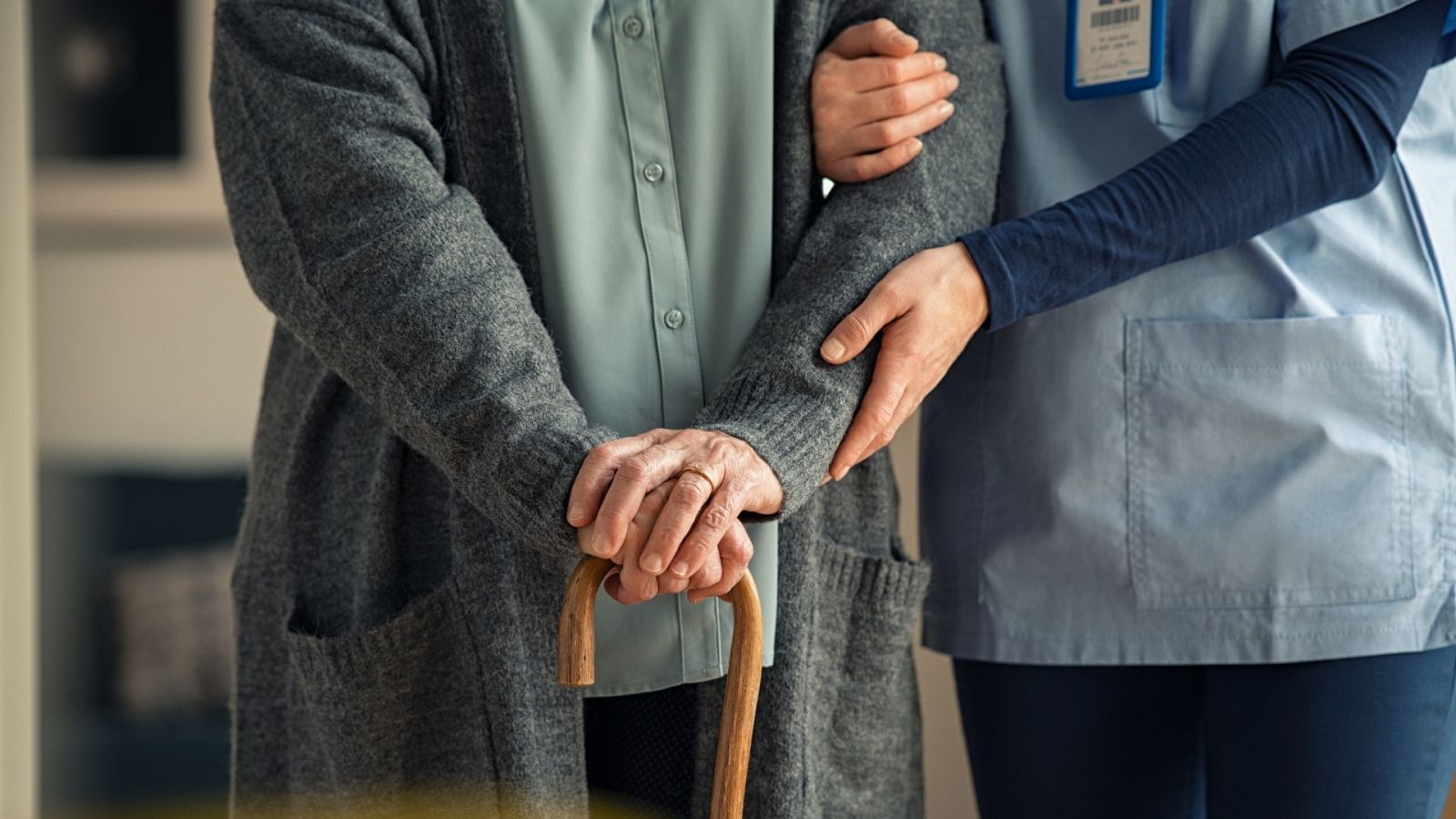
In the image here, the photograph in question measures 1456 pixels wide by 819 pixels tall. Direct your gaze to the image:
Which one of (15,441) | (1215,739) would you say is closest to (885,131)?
(1215,739)

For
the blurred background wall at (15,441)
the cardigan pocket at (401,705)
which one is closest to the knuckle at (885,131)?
the cardigan pocket at (401,705)

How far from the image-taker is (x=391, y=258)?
951mm

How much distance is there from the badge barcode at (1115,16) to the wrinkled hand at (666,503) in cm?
48

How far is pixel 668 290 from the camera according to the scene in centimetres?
104

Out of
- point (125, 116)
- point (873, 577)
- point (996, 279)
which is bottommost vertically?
point (873, 577)

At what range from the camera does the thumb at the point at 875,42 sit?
1056 millimetres

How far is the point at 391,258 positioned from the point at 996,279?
0.43 m

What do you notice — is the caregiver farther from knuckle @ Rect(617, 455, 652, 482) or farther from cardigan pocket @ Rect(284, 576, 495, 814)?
cardigan pocket @ Rect(284, 576, 495, 814)

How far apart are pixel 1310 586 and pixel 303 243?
78 centimetres

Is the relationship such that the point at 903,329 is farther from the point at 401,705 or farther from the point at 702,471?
the point at 401,705

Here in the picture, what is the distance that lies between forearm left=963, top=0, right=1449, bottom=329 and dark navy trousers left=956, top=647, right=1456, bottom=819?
335mm

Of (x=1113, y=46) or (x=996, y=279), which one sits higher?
(x=1113, y=46)

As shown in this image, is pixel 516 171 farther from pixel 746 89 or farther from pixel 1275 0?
pixel 1275 0

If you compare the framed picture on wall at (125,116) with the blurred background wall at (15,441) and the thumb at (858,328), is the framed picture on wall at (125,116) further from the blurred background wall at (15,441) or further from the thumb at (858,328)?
the thumb at (858,328)
